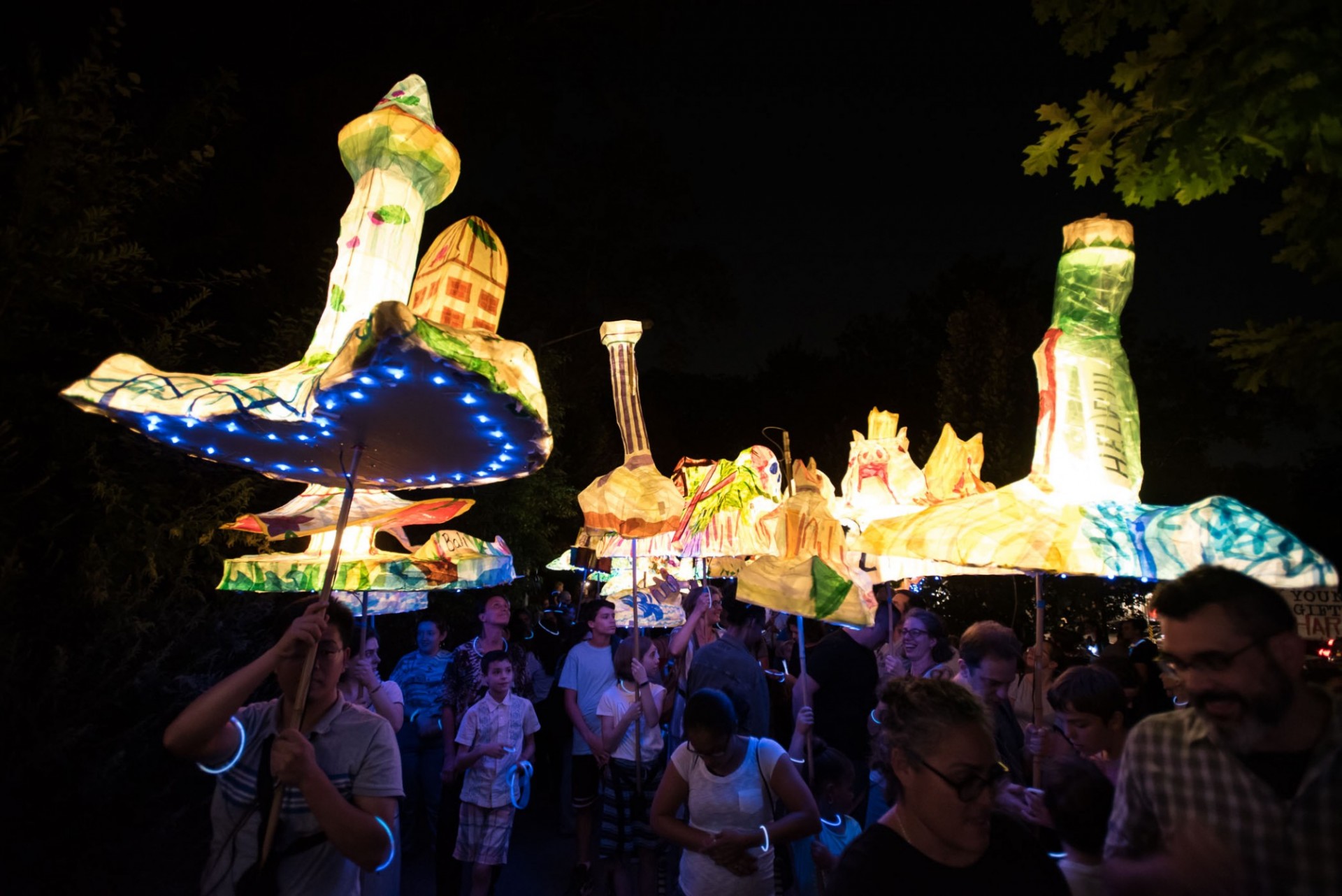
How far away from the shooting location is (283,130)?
928cm

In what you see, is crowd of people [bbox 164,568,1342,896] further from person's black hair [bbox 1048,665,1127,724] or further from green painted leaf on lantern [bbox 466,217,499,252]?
green painted leaf on lantern [bbox 466,217,499,252]

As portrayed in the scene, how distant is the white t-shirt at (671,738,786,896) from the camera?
357 cm

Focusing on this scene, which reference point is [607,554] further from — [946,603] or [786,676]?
[946,603]

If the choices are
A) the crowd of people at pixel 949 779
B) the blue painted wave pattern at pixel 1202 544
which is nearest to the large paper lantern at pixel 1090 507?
the blue painted wave pattern at pixel 1202 544

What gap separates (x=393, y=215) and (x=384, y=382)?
1879mm

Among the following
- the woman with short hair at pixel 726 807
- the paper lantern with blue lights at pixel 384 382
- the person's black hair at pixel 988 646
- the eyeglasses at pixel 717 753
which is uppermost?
the paper lantern with blue lights at pixel 384 382

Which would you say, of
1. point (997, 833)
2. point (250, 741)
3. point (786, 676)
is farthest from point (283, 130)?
point (997, 833)

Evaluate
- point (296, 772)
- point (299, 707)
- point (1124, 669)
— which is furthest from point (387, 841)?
point (1124, 669)

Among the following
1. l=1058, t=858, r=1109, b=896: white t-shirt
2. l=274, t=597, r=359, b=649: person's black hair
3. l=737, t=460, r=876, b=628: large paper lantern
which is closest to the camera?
l=1058, t=858, r=1109, b=896: white t-shirt

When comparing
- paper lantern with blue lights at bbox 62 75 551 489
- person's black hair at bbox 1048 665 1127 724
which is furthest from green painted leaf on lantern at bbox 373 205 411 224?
person's black hair at bbox 1048 665 1127 724

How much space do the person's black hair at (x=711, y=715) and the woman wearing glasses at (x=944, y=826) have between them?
144 cm

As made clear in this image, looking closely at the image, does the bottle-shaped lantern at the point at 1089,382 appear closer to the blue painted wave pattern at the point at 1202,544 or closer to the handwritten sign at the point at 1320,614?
the blue painted wave pattern at the point at 1202,544

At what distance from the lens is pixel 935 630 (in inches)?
213

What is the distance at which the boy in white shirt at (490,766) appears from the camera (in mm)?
5250
